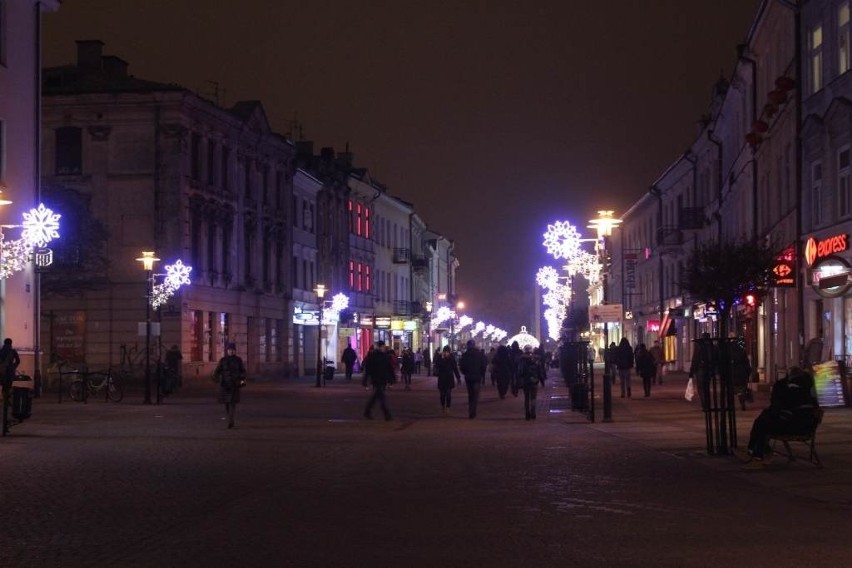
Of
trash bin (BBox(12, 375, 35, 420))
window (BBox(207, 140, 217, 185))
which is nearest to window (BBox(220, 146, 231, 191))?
window (BBox(207, 140, 217, 185))

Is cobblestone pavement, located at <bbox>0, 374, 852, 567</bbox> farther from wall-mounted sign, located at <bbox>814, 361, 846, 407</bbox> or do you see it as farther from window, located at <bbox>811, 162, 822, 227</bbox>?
window, located at <bbox>811, 162, 822, 227</bbox>

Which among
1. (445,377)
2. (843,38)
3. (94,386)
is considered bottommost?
(94,386)

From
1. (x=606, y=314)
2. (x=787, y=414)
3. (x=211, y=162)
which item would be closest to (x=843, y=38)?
(x=606, y=314)

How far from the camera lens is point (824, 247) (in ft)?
96.7

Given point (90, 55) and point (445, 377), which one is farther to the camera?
point (90, 55)

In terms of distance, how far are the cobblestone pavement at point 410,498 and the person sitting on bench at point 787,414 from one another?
1.17 ft

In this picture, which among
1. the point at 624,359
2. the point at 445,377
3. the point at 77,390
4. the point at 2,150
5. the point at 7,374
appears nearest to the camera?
the point at 7,374

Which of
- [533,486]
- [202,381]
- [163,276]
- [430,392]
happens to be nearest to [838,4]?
[533,486]

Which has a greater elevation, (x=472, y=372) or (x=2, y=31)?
(x=2, y=31)

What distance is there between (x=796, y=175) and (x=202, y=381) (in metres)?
27.5

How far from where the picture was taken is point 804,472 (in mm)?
16359

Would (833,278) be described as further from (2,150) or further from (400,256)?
(400,256)

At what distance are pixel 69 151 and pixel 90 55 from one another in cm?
589

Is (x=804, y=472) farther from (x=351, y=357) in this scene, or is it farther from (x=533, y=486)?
(x=351, y=357)
